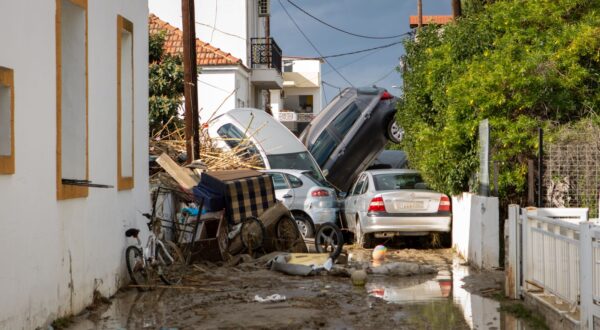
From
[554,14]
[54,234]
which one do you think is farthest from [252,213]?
[54,234]

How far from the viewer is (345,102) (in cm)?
2633

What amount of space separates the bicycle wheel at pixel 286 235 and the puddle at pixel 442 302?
3063mm

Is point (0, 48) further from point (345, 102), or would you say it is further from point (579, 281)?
point (345, 102)

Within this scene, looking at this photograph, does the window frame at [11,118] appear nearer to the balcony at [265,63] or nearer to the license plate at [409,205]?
the license plate at [409,205]

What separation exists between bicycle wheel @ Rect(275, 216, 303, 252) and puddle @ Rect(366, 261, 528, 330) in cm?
306

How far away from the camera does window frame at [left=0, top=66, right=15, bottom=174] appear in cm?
812

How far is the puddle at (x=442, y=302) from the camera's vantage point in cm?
1002

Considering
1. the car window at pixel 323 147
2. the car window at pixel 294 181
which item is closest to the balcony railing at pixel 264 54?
the car window at pixel 323 147

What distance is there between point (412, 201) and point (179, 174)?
4489 mm

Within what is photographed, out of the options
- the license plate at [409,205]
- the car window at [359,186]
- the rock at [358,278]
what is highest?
the car window at [359,186]

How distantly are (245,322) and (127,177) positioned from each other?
12.8 feet

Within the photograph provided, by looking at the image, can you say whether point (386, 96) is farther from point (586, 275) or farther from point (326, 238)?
point (586, 275)

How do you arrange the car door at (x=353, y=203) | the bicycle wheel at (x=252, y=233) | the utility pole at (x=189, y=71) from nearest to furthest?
Result: the bicycle wheel at (x=252, y=233)
the utility pole at (x=189, y=71)
the car door at (x=353, y=203)

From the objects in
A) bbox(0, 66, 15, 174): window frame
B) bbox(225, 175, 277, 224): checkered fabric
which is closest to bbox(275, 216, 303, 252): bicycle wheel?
bbox(225, 175, 277, 224): checkered fabric
